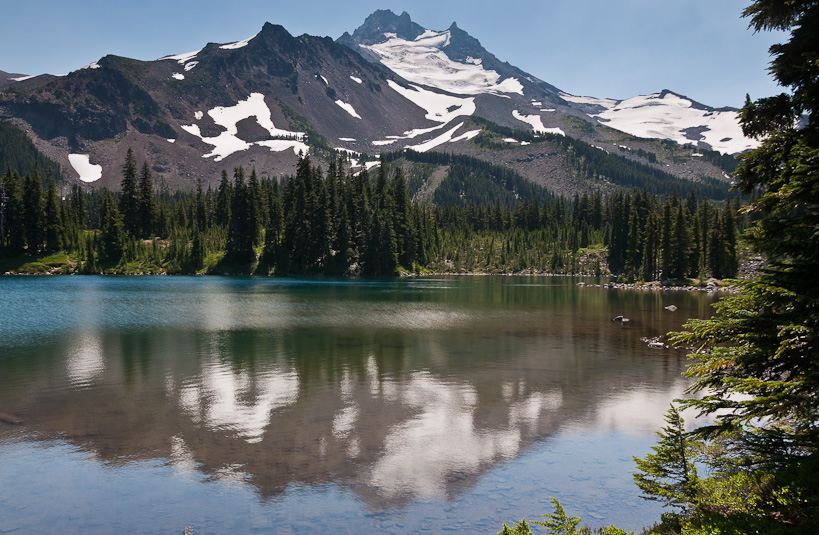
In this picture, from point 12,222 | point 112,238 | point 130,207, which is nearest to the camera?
point 12,222

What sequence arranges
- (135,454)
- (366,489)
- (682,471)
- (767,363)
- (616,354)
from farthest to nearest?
(616,354) < (135,454) < (366,489) < (682,471) < (767,363)

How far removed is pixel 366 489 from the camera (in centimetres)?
1516

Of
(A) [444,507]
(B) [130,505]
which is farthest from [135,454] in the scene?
(A) [444,507]

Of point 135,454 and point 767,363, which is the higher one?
point 767,363

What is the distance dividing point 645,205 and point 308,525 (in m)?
175

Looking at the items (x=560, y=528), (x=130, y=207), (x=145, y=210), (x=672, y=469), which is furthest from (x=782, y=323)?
(x=130, y=207)

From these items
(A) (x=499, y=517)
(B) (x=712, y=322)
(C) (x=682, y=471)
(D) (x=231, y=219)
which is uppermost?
(D) (x=231, y=219)

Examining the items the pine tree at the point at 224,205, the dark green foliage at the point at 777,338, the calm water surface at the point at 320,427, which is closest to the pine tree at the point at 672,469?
the dark green foliage at the point at 777,338

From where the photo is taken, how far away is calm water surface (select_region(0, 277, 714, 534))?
1395cm

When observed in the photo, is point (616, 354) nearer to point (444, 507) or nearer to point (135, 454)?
point (444, 507)

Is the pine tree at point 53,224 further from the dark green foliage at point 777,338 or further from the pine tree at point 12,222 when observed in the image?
the dark green foliage at point 777,338

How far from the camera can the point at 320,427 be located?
806 inches

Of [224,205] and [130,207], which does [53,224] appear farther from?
[224,205]

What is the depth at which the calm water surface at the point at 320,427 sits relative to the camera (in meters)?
14.0
